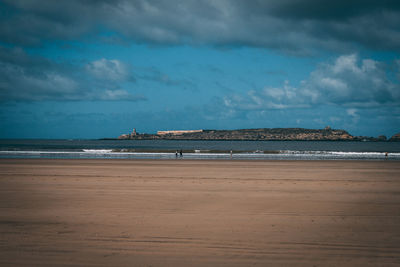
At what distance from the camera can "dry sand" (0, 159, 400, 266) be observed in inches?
193

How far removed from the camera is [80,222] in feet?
23.0

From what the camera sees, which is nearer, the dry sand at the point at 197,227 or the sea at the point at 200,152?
the dry sand at the point at 197,227

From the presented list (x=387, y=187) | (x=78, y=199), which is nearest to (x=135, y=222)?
(x=78, y=199)

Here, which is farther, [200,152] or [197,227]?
[200,152]

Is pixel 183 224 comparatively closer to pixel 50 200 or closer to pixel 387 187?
pixel 50 200

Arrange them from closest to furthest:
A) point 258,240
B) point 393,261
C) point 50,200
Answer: point 393,261 < point 258,240 < point 50,200

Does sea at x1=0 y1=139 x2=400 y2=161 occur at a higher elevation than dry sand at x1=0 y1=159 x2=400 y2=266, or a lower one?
higher

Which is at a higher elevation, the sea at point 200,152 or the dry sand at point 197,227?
the sea at point 200,152

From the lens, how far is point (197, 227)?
664 cm

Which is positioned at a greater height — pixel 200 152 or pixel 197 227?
pixel 200 152

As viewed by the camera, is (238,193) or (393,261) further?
(238,193)

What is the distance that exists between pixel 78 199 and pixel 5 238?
13.2 feet

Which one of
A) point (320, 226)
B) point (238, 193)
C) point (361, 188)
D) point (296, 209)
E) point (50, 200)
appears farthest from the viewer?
point (361, 188)

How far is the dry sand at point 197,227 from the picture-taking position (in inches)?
193
